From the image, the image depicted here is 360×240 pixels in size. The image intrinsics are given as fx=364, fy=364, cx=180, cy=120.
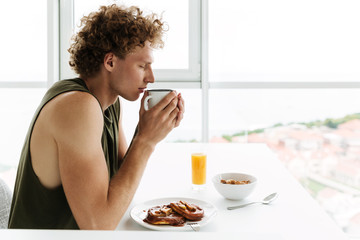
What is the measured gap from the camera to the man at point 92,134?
0.87 m

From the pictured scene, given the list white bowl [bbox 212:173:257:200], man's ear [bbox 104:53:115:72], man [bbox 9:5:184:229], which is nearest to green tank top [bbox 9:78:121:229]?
man [bbox 9:5:184:229]

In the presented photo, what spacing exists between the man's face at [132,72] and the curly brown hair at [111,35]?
0.06ft

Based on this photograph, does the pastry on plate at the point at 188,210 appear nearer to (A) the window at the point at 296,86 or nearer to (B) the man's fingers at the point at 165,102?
(B) the man's fingers at the point at 165,102

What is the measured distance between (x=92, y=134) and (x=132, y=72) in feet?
1.03

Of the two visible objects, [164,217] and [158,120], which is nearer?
[164,217]

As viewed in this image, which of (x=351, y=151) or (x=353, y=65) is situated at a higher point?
(x=353, y=65)

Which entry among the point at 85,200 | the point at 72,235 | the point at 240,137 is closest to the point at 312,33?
the point at 240,137

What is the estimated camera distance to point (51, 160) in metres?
0.93

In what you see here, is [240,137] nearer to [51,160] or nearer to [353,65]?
[353,65]

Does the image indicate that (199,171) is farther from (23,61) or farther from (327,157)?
(23,61)

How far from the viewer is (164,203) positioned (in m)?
0.98

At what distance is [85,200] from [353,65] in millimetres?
2168

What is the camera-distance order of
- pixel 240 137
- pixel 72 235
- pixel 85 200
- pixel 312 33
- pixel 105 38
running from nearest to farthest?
pixel 72 235 < pixel 85 200 < pixel 105 38 < pixel 312 33 < pixel 240 137

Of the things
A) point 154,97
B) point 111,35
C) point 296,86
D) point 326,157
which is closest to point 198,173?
point 154,97
